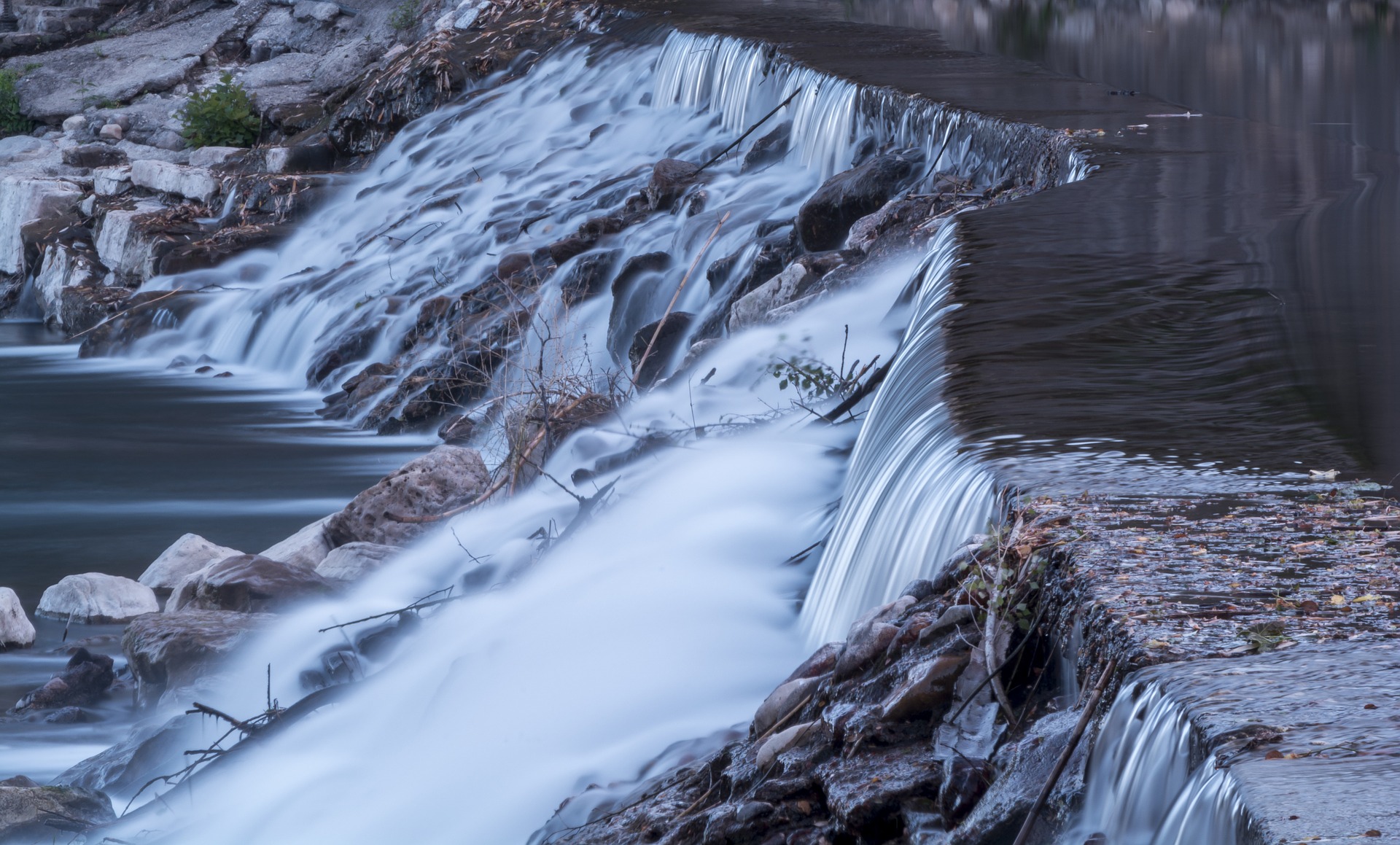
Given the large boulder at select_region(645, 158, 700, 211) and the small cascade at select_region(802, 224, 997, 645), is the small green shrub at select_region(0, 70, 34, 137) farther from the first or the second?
the small cascade at select_region(802, 224, 997, 645)

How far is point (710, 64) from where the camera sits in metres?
12.1

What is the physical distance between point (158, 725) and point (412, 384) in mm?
4898

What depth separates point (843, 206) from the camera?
8.01 meters

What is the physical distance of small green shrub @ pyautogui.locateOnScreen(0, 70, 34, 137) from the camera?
18281mm

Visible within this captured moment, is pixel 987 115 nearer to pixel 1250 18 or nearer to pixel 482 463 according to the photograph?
pixel 482 463

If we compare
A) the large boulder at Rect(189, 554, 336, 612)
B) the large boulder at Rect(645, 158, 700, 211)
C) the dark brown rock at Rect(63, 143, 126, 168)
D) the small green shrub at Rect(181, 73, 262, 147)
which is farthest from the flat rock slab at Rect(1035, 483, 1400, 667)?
the dark brown rock at Rect(63, 143, 126, 168)

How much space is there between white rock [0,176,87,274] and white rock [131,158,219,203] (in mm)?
856

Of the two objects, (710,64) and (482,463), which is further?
(710,64)

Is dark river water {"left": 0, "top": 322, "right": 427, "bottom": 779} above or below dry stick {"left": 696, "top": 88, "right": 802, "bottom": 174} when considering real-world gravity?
below

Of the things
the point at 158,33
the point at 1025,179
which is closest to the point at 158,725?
the point at 1025,179

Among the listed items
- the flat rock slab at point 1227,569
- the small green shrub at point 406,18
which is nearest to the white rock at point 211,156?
the small green shrub at point 406,18

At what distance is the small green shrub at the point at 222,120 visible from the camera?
1638cm

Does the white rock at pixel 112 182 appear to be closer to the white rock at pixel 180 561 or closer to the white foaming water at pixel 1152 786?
the white rock at pixel 180 561

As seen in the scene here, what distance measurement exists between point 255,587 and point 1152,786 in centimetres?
422
